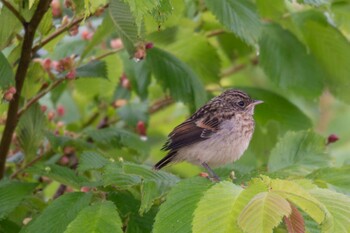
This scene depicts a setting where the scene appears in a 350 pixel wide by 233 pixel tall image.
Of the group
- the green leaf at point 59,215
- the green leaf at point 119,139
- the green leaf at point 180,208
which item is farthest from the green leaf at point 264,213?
the green leaf at point 119,139

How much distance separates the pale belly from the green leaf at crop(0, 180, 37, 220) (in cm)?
106

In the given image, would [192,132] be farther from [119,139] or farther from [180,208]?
[180,208]

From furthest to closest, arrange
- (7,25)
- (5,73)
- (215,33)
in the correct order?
(215,33) → (7,25) → (5,73)

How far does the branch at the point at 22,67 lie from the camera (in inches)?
151

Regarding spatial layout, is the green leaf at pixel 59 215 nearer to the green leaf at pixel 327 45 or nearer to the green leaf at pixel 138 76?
the green leaf at pixel 138 76

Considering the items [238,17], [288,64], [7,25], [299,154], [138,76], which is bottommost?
[288,64]

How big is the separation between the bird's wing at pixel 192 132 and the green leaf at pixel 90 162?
842 mm

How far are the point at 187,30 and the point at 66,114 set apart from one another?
1375 mm

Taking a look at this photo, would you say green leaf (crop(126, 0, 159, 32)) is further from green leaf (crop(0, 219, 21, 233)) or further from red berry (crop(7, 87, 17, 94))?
green leaf (crop(0, 219, 21, 233))

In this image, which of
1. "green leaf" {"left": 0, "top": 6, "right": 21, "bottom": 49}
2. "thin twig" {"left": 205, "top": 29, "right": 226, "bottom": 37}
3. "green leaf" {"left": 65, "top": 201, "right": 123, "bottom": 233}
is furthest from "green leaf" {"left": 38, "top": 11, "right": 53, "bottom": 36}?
"thin twig" {"left": 205, "top": 29, "right": 226, "bottom": 37}

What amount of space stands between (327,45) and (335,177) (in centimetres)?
164

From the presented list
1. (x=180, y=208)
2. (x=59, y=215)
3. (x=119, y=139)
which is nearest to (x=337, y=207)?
(x=180, y=208)

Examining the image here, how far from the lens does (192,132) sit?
4.86m

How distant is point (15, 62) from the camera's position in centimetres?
427
